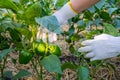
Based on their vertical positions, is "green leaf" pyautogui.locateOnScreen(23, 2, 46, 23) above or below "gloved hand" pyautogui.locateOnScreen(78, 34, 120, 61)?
above

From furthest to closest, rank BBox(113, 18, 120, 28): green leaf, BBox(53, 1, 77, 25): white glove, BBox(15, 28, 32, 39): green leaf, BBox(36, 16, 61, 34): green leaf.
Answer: BBox(113, 18, 120, 28): green leaf < BBox(53, 1, 77, 25): white glove < BBox(15, 28, 32, 39): green leaf < BBox(36, 16, 61, 34): green leaf

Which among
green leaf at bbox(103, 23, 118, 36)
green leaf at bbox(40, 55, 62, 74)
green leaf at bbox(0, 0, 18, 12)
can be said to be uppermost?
Result: green leaf at bbox(0, 0, 18, 12)

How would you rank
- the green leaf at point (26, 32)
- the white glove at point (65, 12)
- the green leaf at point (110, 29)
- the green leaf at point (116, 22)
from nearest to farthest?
the green leaf at point (26, 32) < the green leaf at point (110, 29) < the white glove at point (65, 12) < the green leaf at point (116, 22)

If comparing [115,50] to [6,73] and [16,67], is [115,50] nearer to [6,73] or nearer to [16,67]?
[6,73]

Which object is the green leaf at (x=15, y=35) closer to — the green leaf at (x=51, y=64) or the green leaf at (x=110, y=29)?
the green leaf at (x=51, y=64)

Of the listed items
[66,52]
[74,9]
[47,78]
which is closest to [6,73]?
[47,78]

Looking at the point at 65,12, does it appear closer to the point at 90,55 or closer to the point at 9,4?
the point at 90,55

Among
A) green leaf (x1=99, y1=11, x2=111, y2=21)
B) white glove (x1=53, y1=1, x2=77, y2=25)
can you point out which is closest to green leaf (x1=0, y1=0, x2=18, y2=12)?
white glove (x1=53, y1=1, x2=77, y2=25)

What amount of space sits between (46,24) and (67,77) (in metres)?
0.76

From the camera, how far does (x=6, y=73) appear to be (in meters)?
1.41

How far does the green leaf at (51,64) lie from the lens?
102 centimetres

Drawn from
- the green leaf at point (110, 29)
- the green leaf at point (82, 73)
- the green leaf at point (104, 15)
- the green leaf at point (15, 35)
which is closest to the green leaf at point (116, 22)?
the green leaf at point (104, 15)

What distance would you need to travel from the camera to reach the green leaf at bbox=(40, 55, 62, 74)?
3.36 ft

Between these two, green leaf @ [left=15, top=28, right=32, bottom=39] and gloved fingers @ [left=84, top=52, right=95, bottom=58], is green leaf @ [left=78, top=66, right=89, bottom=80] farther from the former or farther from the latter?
green leaf @ [left=15, top=28, right=32, bottom=39]
